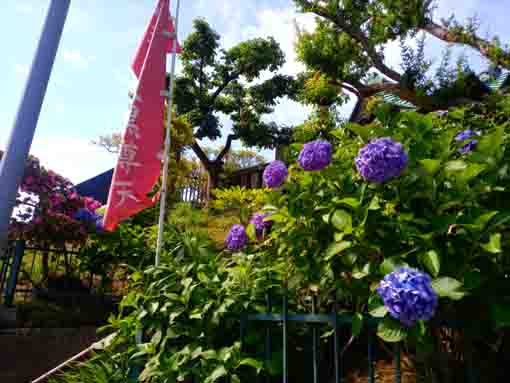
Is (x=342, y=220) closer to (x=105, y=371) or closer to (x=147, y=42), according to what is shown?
(x=105, y=371)

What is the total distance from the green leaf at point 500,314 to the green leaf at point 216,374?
1.19 m

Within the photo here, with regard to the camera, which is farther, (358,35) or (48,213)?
(358,35)

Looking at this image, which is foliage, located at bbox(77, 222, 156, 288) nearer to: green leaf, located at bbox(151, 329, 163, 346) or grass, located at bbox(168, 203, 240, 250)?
green leaf, located at bbox(151, 329, 163, 346)

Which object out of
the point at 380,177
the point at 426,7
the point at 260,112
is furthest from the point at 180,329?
the point at 260,112

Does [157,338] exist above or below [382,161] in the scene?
below

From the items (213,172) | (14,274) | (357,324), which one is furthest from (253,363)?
(213,172)

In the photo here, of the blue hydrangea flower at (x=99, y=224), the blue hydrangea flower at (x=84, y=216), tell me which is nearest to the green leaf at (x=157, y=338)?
the blue hydrangea flower at (x=99, y=224)

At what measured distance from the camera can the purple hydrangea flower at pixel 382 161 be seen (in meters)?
1.48

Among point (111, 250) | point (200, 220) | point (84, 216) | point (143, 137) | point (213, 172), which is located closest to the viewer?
point (143, 137)

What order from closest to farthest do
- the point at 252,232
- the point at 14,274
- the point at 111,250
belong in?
the point at 252,232 → the point at 14,274 → the point at 111,250

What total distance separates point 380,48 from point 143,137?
8.01m

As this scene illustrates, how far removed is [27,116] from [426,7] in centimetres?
838

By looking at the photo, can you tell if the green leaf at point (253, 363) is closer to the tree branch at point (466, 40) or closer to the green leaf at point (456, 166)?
the green leaf at point (456, 166)

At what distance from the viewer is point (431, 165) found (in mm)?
1501
